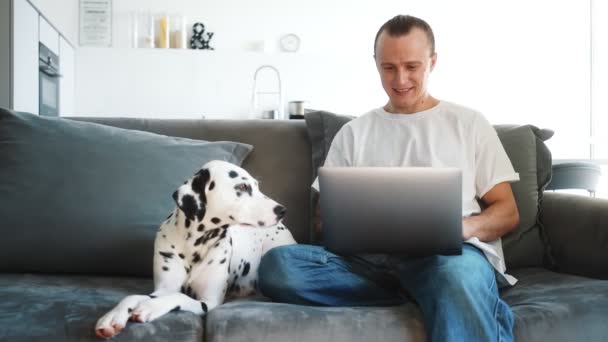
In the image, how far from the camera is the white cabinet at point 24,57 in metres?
3.55

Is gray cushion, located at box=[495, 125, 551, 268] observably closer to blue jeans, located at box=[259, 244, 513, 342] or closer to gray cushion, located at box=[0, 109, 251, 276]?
blue jeans, located at box=[259, 244, 513, 342]

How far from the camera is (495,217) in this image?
1661 mm

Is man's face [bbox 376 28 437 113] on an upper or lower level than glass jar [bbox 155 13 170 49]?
lower

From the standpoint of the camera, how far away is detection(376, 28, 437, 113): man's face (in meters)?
1.79

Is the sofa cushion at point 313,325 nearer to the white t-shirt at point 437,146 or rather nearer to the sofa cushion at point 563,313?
the sofa cushion at point 563,313

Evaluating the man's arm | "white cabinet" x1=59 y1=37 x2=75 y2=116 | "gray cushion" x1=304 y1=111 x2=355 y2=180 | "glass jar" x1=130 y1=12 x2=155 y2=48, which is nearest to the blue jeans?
the man's arm

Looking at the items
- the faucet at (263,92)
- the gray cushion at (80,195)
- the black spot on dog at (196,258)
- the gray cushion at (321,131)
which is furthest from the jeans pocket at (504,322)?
the faucet at (263,92)

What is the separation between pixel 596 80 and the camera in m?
6.27

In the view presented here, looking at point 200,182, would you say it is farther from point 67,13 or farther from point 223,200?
point 67,13

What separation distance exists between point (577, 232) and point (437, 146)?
0.52 m

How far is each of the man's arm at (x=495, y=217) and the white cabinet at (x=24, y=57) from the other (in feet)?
10.4

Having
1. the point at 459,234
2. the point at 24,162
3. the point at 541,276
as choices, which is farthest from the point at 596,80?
the point at 24,162

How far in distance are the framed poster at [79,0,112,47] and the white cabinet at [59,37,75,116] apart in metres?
0.44

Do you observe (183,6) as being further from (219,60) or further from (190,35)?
(219,60)
